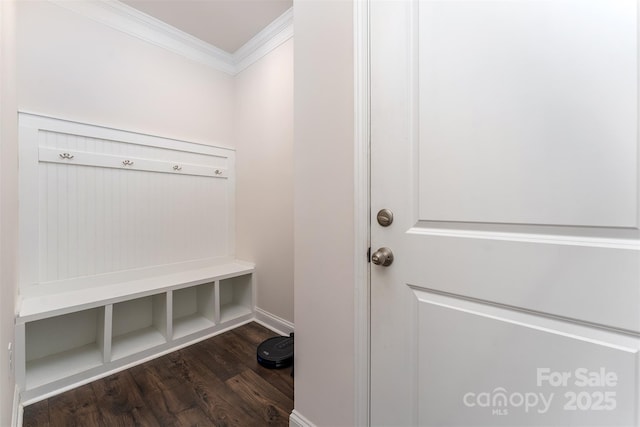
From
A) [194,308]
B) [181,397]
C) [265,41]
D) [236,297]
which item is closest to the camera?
[181,397]

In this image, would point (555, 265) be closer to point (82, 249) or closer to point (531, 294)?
point (531, 294)

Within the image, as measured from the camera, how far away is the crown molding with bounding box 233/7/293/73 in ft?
6.84

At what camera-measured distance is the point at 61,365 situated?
5.24 feet

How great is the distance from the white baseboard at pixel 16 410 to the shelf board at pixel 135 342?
1.32ft

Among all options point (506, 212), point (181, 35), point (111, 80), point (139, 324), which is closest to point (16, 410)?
point (139, 324)

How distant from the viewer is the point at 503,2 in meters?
0.70

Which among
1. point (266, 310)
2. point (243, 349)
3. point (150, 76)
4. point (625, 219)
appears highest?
point (150, 76)

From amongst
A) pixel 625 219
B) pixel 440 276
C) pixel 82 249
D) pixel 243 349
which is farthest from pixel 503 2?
pixel 82 249

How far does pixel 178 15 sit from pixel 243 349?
266 centimetres

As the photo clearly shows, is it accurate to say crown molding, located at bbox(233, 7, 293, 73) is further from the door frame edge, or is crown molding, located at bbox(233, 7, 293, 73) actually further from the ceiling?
the door frame edge

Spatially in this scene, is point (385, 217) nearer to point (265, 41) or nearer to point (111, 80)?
point (265, 41)

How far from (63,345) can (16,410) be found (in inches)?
22.9

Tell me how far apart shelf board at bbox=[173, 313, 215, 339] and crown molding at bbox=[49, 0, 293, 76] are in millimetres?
2363

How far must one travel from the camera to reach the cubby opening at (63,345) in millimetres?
1542
